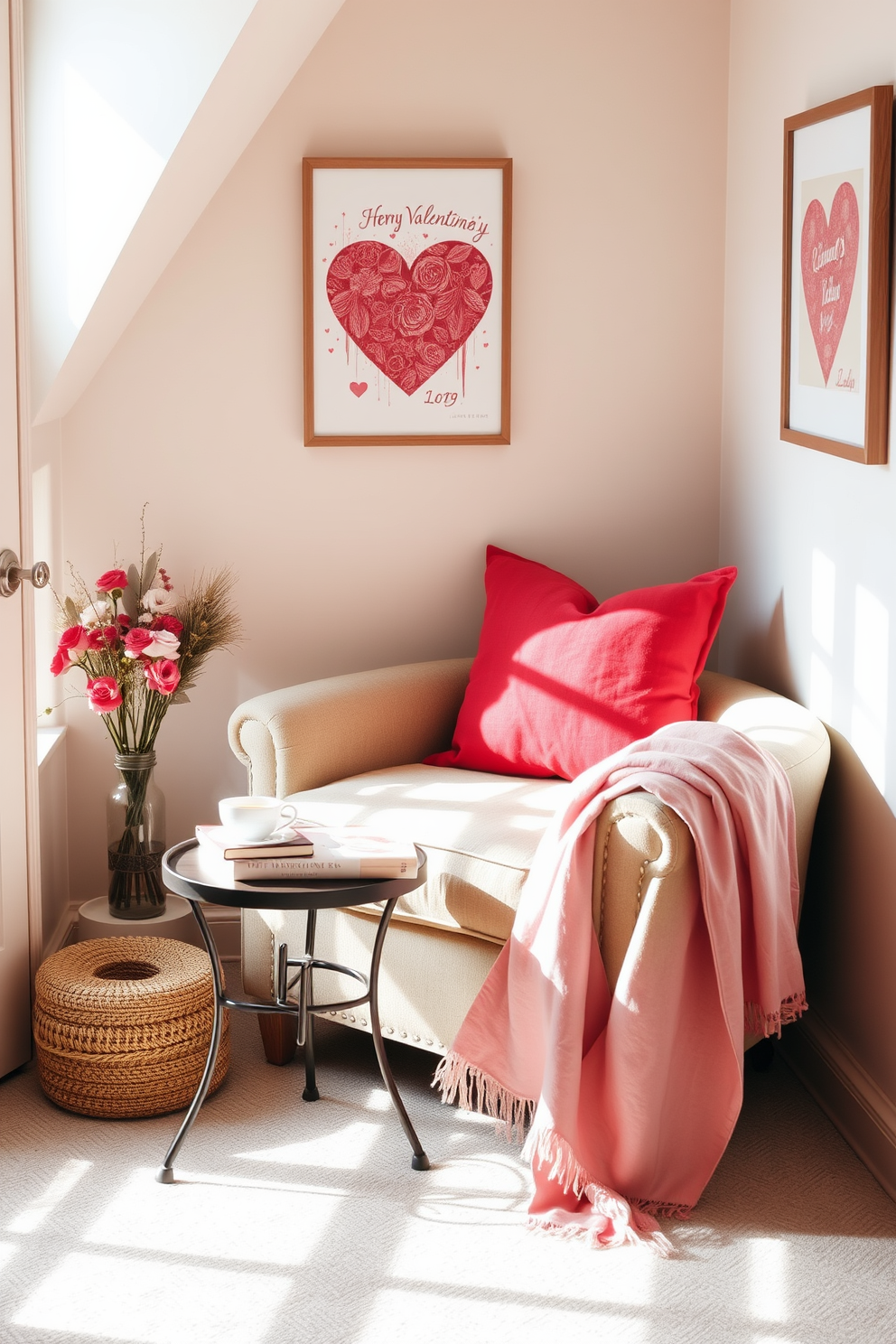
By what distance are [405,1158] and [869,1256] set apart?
754mm

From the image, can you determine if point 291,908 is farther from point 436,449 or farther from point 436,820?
point 436,449

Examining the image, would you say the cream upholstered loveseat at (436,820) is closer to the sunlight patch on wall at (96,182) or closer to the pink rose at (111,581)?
the pink rose at (111,581)

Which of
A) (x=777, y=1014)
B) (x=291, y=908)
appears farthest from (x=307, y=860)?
(x=777, y=1014)

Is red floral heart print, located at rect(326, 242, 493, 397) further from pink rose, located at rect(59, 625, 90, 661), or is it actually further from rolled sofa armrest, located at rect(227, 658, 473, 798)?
pink rose, located at rect(59, 625, 90, 661)

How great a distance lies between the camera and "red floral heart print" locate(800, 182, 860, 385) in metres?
2.28

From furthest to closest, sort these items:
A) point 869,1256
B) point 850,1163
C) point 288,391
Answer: point 288,391
point 850,1163
point 869,1256

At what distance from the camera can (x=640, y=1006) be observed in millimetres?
2012

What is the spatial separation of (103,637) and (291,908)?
3.49ft

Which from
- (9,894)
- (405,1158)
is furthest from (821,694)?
(9,894)

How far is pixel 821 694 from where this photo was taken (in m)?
2.54

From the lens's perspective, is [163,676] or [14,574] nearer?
[14,574]

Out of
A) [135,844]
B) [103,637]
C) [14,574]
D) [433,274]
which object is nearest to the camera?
[14,574]

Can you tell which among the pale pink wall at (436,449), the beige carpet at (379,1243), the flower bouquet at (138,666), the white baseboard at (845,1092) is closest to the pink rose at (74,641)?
the flower bouquet at (138,666)

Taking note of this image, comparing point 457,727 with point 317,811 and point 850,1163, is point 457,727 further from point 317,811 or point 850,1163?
point 850,1163
